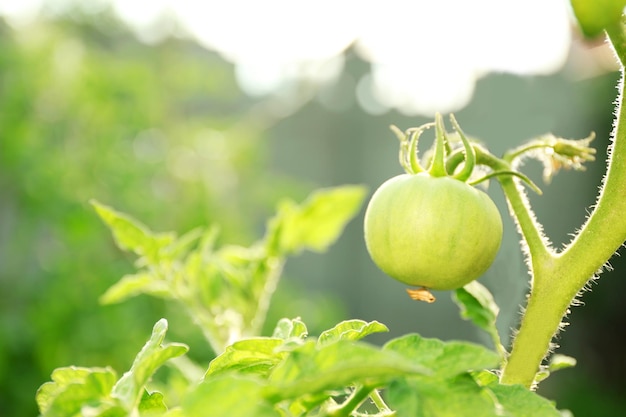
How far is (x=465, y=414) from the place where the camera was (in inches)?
14.6

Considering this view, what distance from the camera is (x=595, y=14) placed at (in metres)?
0.32

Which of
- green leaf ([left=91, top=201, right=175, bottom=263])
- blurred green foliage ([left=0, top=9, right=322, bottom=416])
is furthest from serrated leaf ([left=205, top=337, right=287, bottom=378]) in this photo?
blurred green foliage ([left=0, top=9, right=322, bottom=416])

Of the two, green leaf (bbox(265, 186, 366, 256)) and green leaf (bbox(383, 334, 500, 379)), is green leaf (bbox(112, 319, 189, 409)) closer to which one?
green leaf (bbox(383, 334, 500, 379))

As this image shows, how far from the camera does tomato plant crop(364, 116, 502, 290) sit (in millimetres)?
541

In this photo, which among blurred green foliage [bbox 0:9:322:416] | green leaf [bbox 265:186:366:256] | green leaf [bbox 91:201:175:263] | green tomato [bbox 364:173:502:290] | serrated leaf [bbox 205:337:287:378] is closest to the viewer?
serrated leaf [bbox 205:337:287:378]

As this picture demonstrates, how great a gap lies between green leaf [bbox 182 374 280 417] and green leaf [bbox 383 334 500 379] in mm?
Answer: 98

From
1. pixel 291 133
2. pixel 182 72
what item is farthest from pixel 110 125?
pixel 291 133

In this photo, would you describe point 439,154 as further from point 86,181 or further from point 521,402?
point 86,181

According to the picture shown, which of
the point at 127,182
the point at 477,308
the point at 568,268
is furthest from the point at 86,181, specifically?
the point at 568,268

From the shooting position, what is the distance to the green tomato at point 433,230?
1.77 ft

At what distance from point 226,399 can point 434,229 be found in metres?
0.27

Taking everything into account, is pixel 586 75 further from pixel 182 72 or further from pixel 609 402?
pixel 182 72

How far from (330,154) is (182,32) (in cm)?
337

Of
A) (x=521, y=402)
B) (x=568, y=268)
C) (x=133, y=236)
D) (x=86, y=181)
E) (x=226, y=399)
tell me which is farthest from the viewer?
(x=86, y=181)
